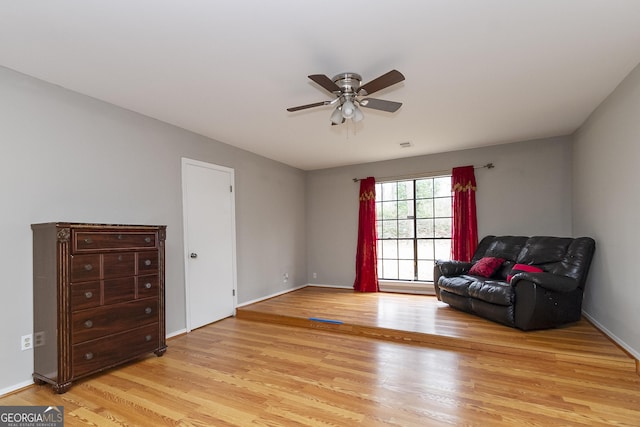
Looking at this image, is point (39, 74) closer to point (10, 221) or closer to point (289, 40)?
point (10, 221)

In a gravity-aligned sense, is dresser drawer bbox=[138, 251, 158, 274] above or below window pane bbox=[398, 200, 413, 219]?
below

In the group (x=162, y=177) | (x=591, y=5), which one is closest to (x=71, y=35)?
(x=162, y=177)

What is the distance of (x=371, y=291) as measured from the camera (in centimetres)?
567

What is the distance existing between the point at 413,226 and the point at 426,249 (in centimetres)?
45

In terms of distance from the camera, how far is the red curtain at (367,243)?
5707 millimetres

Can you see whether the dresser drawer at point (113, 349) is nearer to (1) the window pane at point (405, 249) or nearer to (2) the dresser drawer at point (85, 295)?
(2) the dresser drawer at point (85, 295)

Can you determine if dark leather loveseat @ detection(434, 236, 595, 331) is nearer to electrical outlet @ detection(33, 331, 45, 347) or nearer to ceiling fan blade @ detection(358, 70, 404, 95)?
ceiling fan blade @ detection(358, 70, 404, 95)

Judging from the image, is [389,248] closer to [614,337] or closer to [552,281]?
[552,281]

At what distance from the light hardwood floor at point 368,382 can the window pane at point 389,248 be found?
213 centimetres

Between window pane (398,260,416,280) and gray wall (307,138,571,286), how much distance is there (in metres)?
0.88

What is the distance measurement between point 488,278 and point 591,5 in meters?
3.16

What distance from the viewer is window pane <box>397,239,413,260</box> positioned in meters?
5.63

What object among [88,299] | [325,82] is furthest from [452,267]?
[88,299]

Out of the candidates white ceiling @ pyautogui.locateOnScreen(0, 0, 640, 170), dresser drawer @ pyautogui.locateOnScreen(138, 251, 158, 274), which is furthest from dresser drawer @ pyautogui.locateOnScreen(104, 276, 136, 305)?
white ceiling @ pyautogui.locateOnScreen(0, 0, 640, 170)
